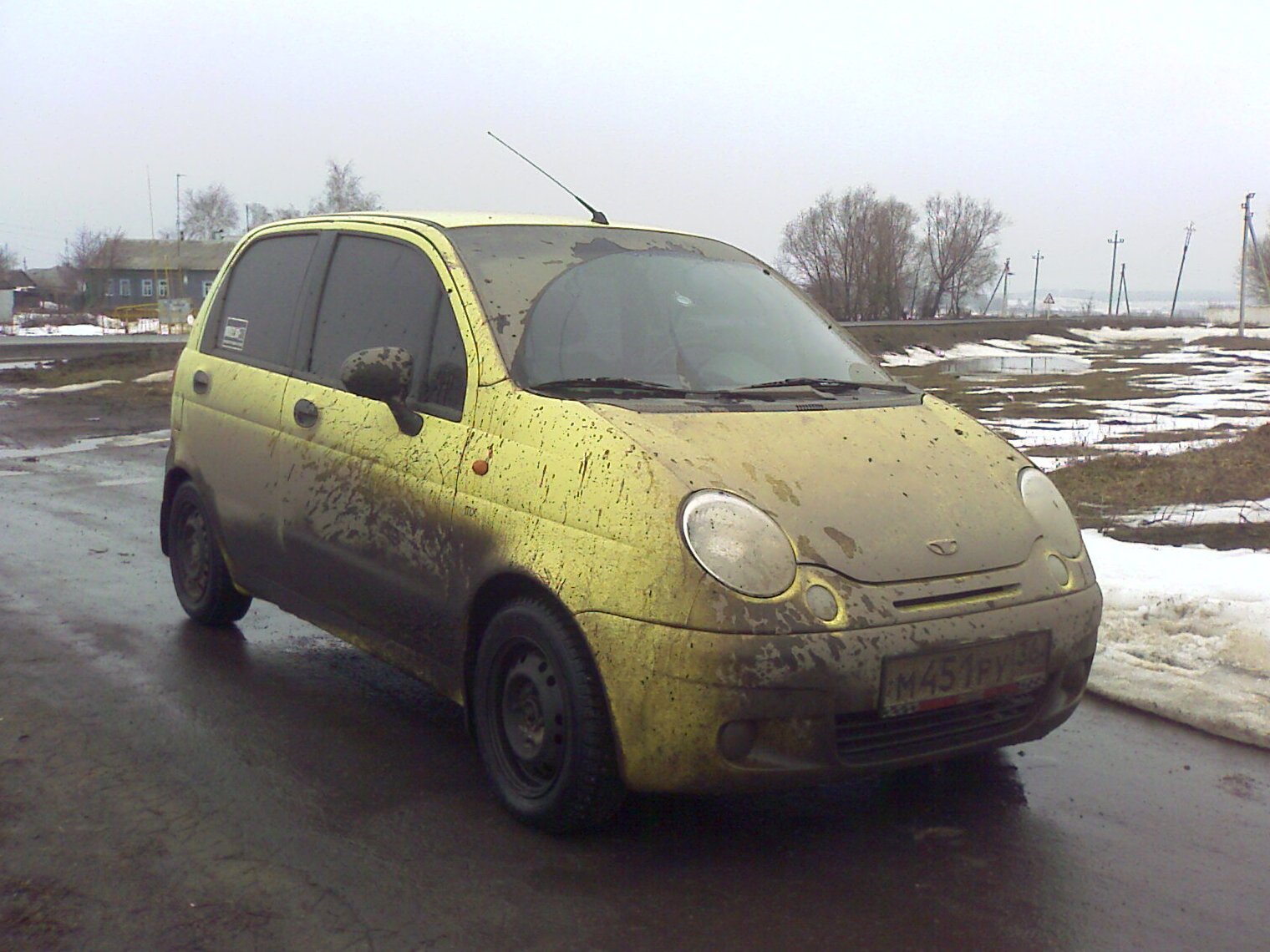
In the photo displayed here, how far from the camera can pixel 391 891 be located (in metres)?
3.17

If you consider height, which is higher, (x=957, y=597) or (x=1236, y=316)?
(x=1236, y=316)

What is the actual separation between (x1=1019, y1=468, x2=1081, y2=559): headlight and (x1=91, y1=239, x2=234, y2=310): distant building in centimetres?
8805

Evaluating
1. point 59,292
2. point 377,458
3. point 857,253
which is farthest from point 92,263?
point 377,458

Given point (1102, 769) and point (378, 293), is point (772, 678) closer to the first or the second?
point (1102, 769)

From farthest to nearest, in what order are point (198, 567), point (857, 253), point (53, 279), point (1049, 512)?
point (53, 279)
point (857, 253)
point (198, 567)
point (1049, 512)

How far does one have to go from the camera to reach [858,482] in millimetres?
3543

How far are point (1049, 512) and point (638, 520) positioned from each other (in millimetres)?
1391

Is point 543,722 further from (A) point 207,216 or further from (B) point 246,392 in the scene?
(A) point 207,216

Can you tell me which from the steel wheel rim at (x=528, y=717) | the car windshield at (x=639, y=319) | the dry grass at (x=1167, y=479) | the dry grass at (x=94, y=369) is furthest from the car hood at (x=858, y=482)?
the dry grass at (x=94, y=369)

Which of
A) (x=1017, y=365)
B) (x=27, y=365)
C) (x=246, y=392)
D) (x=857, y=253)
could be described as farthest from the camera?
(x=857, y=253)

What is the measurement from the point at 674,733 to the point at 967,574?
3.03 ft

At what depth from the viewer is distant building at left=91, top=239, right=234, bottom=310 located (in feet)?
299

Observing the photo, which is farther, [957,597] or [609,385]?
[609,385]

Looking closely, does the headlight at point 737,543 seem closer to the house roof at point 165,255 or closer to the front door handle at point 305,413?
the front door handle at point 305,413
